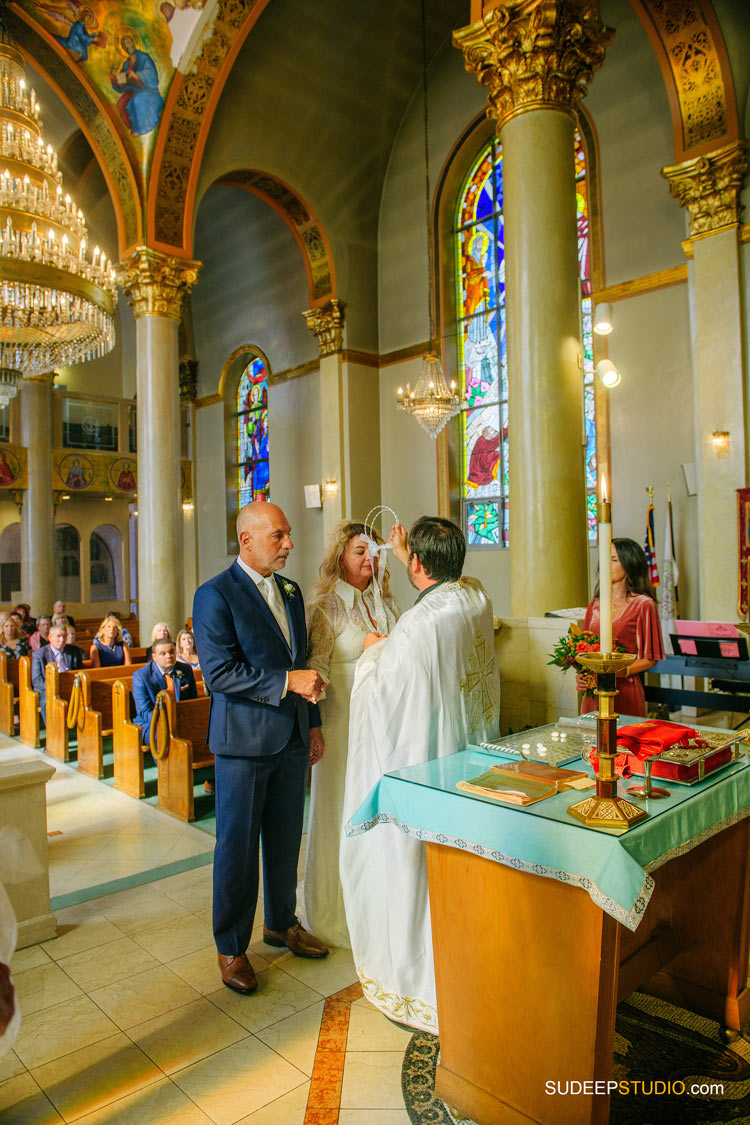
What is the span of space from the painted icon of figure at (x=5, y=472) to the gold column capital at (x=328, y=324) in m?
7.73

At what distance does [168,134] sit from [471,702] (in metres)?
10.0

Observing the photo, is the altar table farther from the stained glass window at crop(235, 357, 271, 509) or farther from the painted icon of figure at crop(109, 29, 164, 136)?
the stained glass window at crop(235, 357, 271, 509)

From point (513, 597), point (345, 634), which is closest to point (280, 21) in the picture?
point (513, 597)

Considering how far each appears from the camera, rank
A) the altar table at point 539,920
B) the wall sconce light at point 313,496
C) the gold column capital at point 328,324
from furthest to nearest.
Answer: the wall sconce light at point 313,496
the gold column capital at point 328,324
the altar table at point 539,920

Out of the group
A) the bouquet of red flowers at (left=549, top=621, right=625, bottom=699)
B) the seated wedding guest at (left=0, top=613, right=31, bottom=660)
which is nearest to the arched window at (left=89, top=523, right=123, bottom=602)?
the seated wedding guest at (left=0, top=613, right=31, bottom=660)

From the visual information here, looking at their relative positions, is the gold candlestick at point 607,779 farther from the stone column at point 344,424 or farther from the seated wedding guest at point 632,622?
the stone column at point 344,424

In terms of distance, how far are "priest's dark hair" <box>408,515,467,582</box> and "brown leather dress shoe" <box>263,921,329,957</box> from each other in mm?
1728

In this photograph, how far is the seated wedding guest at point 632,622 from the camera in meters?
3.95

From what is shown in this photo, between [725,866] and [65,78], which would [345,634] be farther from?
[65,78]

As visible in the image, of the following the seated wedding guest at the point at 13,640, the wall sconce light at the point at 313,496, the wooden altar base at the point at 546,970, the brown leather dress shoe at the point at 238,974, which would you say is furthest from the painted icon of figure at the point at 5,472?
the wooden altar base at the point at 546,970

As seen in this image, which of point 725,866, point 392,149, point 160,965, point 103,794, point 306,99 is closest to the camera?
point 725,866

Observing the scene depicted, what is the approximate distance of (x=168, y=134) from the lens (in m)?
10.1

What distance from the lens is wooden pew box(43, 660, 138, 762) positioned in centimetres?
735

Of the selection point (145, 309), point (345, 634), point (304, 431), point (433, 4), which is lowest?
point (345, 634)
